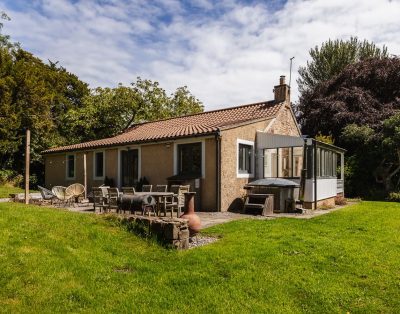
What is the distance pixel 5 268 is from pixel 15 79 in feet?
76.0

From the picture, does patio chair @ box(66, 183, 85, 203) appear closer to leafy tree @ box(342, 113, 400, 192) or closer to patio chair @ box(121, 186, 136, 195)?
patio chair @ box(121, 186, 136, 195)

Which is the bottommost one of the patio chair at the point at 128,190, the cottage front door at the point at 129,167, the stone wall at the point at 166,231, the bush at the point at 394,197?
the bush at the point at 394,197

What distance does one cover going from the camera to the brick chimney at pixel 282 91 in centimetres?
1830

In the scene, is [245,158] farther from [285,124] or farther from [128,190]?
[128,190]

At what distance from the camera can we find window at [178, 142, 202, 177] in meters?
14.1

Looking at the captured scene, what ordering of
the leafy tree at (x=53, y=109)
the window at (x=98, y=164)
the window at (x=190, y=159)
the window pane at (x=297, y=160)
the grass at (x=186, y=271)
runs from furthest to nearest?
the leafy tree at (x=53, y=109)
the window at (x=98, y=164)
the window pane at (x=297, y=160)
the window at (x=190, y=159)
the grass at (x=186, y=271)

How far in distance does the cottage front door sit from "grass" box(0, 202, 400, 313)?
27.9 ft

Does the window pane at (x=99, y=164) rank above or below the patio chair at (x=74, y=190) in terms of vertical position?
above

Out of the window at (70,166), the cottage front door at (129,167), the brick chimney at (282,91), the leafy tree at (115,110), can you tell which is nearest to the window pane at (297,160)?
the brick chimney at (282,91)

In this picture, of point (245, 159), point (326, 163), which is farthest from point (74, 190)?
point (326, 163)

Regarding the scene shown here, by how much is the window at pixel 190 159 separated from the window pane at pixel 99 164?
5824mm

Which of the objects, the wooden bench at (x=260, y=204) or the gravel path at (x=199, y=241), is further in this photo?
the wooden bench at (x=260, y=204)

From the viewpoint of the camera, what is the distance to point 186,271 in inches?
219

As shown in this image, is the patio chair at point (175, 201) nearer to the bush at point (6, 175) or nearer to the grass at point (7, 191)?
the grass at point (7, 191)
